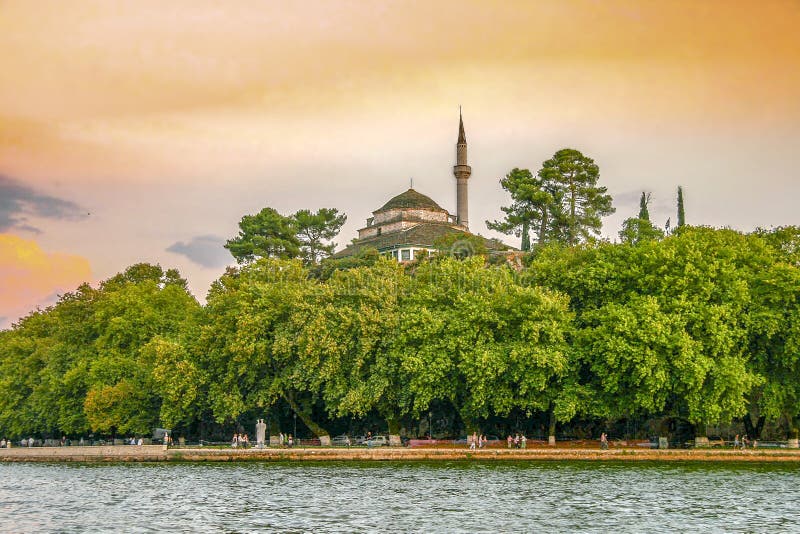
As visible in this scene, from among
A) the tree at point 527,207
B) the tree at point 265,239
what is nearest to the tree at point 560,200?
the tree at point 527,207

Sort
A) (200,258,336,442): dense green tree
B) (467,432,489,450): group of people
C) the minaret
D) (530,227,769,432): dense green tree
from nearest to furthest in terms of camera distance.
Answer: (530,227,769,432): dense green tree, (467,432,489,450): group of people, (200,258,336,442): dense green tree, the minaret

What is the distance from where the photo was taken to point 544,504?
3516 centimetres

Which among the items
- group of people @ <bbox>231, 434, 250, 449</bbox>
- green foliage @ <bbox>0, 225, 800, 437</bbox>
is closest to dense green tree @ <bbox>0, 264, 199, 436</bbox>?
green foliage @ <bbox>0, 225, 800, 437</bbox>

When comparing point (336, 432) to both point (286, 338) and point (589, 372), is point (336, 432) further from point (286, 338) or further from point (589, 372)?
point (589, 372)

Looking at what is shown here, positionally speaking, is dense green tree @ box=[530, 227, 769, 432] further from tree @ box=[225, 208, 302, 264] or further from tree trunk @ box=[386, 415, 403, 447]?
tree @ box=[225, 208, 302, 264]

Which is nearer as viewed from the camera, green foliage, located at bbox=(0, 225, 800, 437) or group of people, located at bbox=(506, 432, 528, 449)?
green foliage, located at bbox=(0, 225, 800, 437)

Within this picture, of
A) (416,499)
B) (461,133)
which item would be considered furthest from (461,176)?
(416,499)

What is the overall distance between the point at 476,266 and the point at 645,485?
76.5 feet

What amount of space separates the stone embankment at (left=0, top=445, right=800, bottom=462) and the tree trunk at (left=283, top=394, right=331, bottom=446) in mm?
5073

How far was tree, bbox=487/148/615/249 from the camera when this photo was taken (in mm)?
83250

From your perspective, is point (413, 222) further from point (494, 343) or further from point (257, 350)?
point (494, 343)

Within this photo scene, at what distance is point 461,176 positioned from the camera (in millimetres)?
96562

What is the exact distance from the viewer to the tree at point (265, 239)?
91000 millimetres

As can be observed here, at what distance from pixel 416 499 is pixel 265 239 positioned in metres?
56.7
